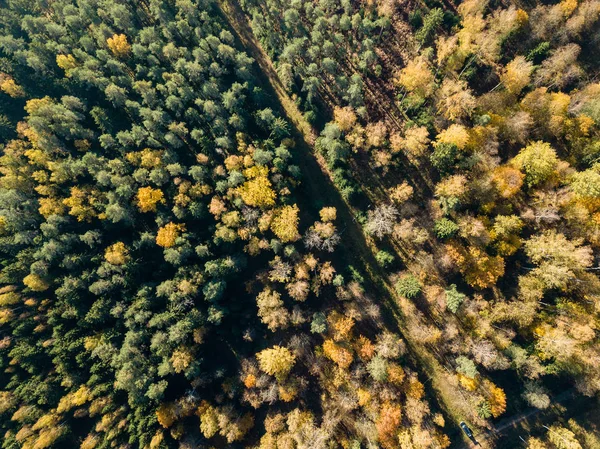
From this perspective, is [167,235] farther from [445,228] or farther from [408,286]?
[445,228]

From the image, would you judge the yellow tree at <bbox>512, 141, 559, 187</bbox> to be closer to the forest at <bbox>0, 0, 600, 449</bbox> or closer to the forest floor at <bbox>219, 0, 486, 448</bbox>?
the forest at <bbox>0, 0, 600, 449</bbox>

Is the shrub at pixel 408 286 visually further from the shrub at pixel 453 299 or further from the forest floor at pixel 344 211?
the shrub at pixel 453 299

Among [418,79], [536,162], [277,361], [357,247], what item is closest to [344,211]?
[357,247]

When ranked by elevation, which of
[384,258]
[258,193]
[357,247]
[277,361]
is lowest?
[277,361]

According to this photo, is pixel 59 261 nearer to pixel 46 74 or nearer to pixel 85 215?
pixel 85 215

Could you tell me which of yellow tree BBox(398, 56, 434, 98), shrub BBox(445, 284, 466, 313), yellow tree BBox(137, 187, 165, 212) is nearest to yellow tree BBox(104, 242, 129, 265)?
yellow tree BBox(137, 187, 165, 212)
